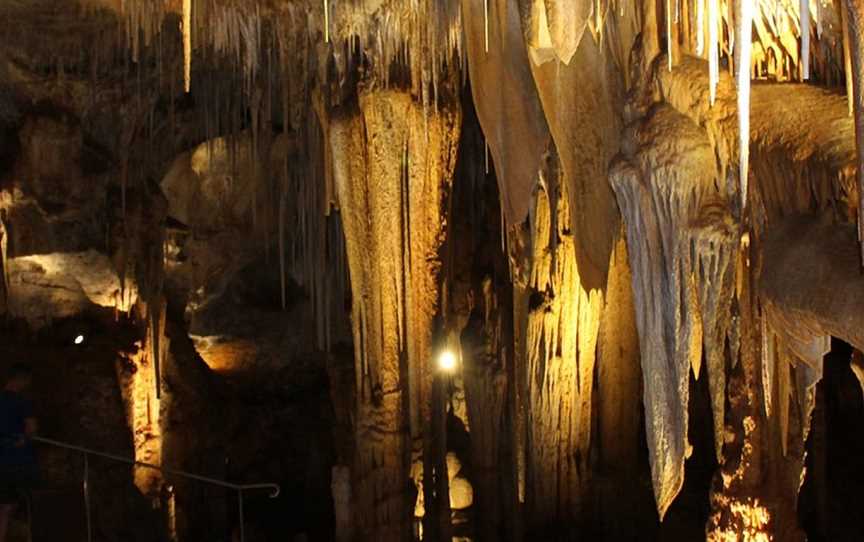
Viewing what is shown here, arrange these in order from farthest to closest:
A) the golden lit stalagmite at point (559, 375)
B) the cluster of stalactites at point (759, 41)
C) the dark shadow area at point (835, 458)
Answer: the dark shadow area at point (835, 458), the golden lit stalagmite at point (559, 375), the cluster of stalactites at point (759, 41)

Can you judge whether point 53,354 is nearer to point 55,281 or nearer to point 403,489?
point 55,281

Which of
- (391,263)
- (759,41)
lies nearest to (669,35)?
(759,41)

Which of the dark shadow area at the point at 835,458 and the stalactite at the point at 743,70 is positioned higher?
the stalactite at the point at 743,70

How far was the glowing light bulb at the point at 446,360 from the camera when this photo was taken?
11.1 m

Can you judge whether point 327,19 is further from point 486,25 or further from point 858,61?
point 858,61

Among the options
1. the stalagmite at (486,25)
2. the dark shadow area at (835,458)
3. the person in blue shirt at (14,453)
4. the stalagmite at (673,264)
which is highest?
the stalagmite at (486,25)

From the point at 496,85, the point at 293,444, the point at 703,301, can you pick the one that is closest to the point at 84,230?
the point at 293,444

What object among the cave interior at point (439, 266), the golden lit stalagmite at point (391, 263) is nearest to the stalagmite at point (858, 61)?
the cave interior at point (439, 266)

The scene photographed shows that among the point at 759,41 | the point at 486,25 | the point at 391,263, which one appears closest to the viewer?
the point at 759,41

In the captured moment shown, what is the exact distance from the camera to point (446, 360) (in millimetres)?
11188

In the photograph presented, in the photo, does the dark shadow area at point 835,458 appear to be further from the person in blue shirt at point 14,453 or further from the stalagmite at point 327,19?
the person in blue shirt at point 14,453

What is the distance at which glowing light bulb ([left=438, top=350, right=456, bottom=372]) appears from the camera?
36.4ft

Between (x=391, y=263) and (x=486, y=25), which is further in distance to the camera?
(x=391, y=263)

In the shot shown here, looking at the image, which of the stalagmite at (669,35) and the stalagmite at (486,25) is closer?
the stalagmite at (669,35)
